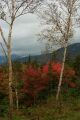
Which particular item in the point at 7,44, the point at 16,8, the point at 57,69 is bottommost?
the point at 57,69

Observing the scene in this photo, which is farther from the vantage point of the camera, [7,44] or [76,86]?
[76,86]

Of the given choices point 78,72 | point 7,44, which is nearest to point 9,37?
point 7,44

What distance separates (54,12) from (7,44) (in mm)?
11781

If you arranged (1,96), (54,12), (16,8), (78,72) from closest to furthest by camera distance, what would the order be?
(16,8) < (54,12) < (1,96) < (78,72)

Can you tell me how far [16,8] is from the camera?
942 inches

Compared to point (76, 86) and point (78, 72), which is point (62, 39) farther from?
point (78, 72)

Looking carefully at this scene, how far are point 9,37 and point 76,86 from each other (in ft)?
106

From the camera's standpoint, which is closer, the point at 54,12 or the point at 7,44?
the point at 7,44

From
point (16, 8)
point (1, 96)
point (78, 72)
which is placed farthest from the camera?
point (78, 72)

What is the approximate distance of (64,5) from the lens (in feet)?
114

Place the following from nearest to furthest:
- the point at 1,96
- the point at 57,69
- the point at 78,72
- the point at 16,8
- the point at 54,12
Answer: the point at 16,8 < the point at 54,12 < the point at 1,96 < the point at 57,69 < the point at 78,72

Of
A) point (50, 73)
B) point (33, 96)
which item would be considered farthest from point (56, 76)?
point (33, 96)

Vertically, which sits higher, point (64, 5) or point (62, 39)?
point (64, 5)

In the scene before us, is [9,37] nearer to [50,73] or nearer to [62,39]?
[62,39]
